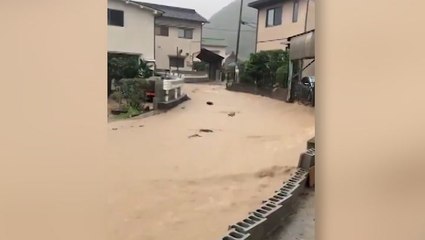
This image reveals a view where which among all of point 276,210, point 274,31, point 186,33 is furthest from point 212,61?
point 276,210

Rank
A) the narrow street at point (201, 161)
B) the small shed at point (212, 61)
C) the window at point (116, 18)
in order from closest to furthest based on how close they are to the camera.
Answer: the window at point (116, 18), the narrow street at point (201, 161), the small shed at point (212, 61)

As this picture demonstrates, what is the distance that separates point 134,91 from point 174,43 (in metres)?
0.22

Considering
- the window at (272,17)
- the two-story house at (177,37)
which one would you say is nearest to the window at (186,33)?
the two-story house at (177,37)

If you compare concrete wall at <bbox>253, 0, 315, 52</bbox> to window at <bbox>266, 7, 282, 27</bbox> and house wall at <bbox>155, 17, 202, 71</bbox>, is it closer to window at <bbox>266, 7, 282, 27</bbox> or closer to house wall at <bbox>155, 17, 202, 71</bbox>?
window at <bbox>266, 7, 282, 27</bbox>

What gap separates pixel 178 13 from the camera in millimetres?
1179

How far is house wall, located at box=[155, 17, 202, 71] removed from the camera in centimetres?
119

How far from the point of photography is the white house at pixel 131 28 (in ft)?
3.22

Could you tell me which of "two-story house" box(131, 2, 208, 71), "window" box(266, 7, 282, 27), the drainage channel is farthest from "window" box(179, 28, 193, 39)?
the drainage channel

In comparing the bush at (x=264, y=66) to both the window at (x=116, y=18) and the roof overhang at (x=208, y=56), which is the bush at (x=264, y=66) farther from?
the window at (x=116, y=18)

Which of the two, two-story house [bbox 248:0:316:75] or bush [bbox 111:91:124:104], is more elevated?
two-story house [bbox 248:0:316:75]

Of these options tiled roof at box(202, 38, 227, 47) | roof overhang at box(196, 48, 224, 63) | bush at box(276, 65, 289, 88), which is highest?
tiled roof at box(202, 38, 227, 47)
